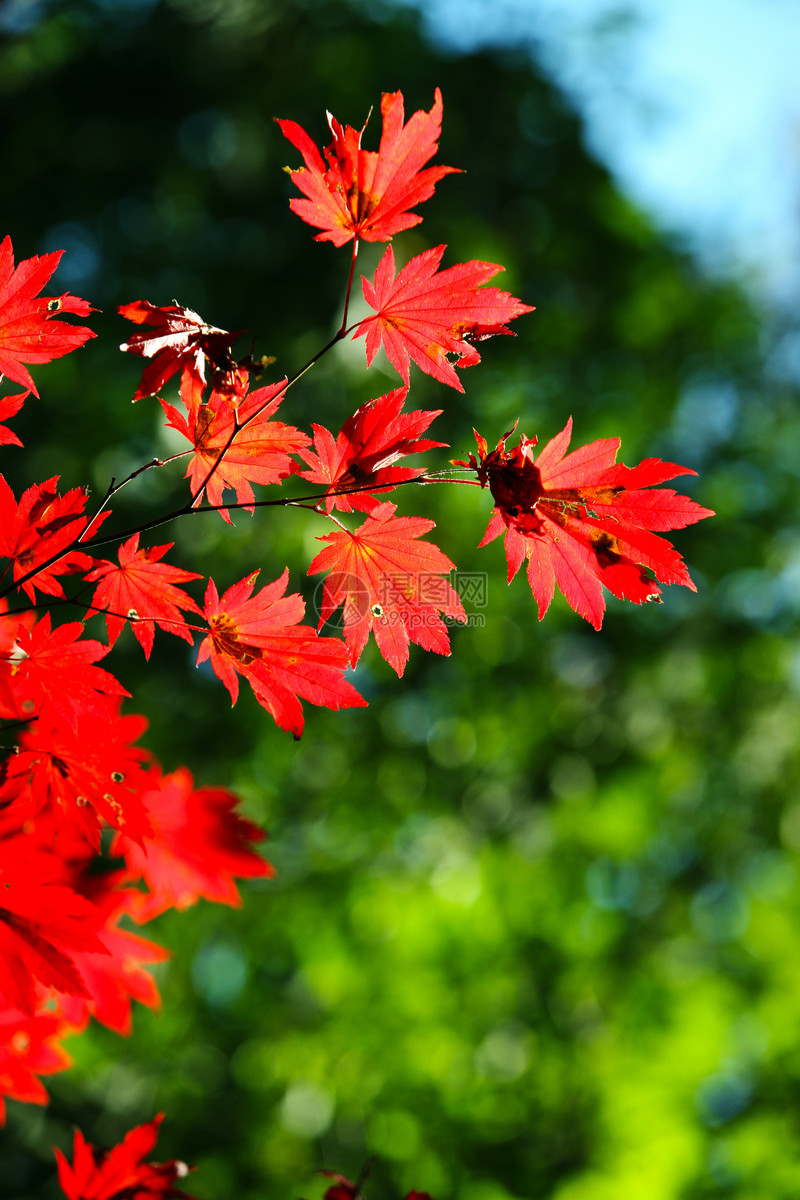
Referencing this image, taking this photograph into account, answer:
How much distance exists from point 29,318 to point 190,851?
109 cm

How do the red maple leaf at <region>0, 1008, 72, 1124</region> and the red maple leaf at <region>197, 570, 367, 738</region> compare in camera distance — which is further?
the red maple leaf at <region>0, 1008, 72, 1124</region>

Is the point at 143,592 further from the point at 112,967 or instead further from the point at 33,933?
the point at 112,967

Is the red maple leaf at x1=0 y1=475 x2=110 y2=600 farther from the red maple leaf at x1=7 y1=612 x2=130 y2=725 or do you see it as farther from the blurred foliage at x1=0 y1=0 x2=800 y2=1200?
the blurred foliage at x1=0 y1=0 x2=800 y2=1200

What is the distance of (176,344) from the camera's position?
95 centimetres

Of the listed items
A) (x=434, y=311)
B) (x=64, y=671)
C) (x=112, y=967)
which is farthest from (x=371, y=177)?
(x=112, y=967)

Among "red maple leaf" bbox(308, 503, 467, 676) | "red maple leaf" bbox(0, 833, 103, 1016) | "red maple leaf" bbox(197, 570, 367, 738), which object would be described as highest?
"red maple leaf" bbox(308, 503, 467, 676)

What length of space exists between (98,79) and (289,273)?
2107mm

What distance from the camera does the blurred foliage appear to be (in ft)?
14.7

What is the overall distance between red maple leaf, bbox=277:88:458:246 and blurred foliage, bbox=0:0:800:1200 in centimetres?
299

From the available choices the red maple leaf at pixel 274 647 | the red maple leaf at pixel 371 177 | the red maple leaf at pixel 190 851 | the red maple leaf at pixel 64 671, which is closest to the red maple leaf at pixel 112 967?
the red maple leaf at pixel 190 851

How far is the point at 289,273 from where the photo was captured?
533 cm

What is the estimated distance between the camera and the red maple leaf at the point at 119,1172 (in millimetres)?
1167

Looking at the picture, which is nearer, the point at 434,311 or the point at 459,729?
the point at 434,311

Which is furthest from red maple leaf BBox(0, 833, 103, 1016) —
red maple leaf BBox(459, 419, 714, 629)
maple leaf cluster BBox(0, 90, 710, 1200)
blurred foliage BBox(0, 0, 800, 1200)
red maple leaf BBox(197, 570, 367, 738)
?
blurred foliage BBox(0, 0, 800, 1200)
